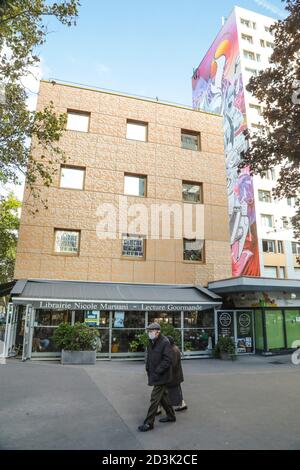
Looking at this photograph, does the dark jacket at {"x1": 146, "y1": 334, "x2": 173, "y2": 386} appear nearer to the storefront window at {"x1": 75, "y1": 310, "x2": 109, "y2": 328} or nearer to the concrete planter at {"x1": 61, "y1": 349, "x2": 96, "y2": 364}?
the concrete planter at {"x1": 61, "y1": 349, "x2": 96, "y2": 364}

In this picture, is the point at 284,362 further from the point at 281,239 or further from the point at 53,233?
the point at 281,239

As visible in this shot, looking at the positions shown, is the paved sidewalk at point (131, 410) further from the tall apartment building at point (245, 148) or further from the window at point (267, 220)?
the window at point (267, 220)

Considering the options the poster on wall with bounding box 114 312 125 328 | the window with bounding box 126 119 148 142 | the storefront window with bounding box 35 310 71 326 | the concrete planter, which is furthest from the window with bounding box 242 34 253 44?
the concrete planter

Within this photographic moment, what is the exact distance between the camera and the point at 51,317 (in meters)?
14.9

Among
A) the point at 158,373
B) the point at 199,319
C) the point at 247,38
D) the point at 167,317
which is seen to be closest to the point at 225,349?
the point at 199,319

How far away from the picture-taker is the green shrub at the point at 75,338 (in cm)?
1330

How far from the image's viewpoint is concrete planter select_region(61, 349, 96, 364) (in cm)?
1315

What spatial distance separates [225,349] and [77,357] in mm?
6573

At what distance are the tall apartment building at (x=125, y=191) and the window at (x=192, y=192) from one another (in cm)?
6

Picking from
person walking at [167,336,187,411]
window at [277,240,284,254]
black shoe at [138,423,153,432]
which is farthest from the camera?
window at [277,240,284,254]

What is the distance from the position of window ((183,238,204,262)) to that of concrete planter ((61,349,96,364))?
7.35 metres

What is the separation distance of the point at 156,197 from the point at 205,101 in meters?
44.7

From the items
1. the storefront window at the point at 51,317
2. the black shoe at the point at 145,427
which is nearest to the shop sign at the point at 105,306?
the storefront window at the point at 51,317
